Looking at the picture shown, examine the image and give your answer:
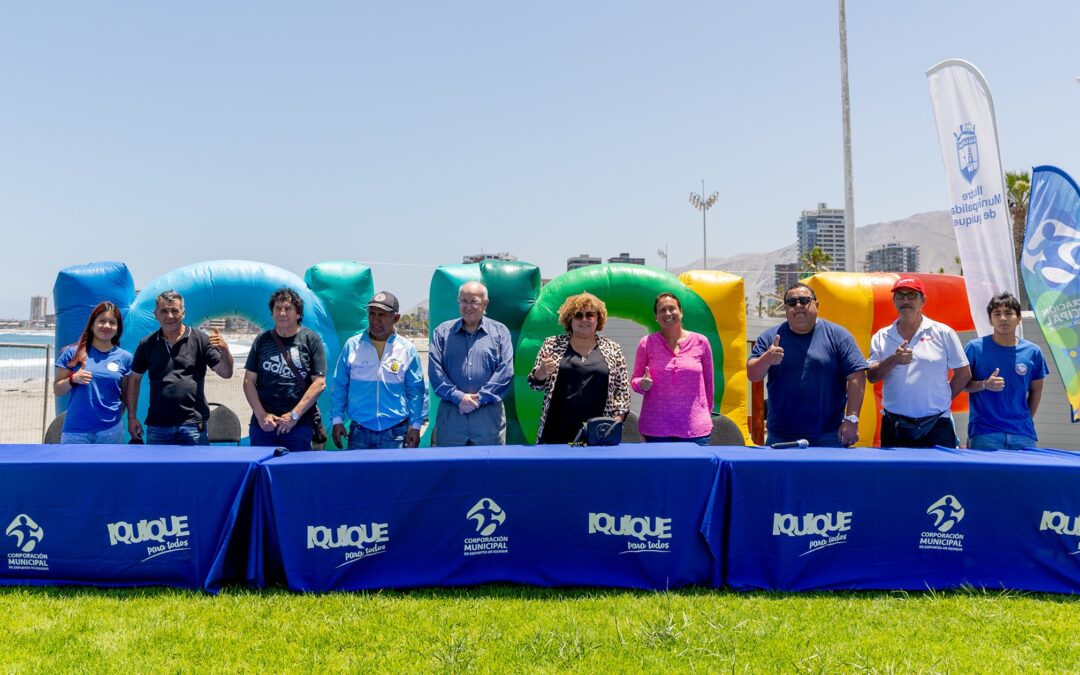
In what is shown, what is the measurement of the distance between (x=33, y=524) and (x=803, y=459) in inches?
144

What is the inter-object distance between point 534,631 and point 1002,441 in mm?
3171

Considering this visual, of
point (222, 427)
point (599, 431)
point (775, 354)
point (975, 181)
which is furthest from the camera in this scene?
point (975, 181)

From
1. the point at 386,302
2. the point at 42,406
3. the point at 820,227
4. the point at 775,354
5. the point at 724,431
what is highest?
the point at 820,227

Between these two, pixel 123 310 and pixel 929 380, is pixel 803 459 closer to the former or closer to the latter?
pixel 929 380

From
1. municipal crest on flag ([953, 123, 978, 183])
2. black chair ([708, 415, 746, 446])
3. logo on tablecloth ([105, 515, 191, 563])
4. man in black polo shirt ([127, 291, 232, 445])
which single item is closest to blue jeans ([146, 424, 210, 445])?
man in black polo shirt ([127, 291, 232, 445])

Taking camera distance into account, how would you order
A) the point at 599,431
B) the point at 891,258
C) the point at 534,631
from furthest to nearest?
the point at 891,258
the point at 599,431
the point at 534,631

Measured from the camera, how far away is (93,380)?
430 centimetres

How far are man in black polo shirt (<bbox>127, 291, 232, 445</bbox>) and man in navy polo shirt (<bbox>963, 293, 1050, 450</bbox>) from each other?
4.65m

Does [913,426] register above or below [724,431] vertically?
above

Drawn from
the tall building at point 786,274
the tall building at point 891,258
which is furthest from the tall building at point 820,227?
the tall building at point 786,274

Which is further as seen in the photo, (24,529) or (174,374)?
(174,374)

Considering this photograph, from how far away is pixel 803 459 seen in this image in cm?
337

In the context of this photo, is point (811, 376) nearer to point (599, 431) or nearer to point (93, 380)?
point (599, 431)

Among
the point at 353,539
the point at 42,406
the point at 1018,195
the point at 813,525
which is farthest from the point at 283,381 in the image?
the point at 1018,195
